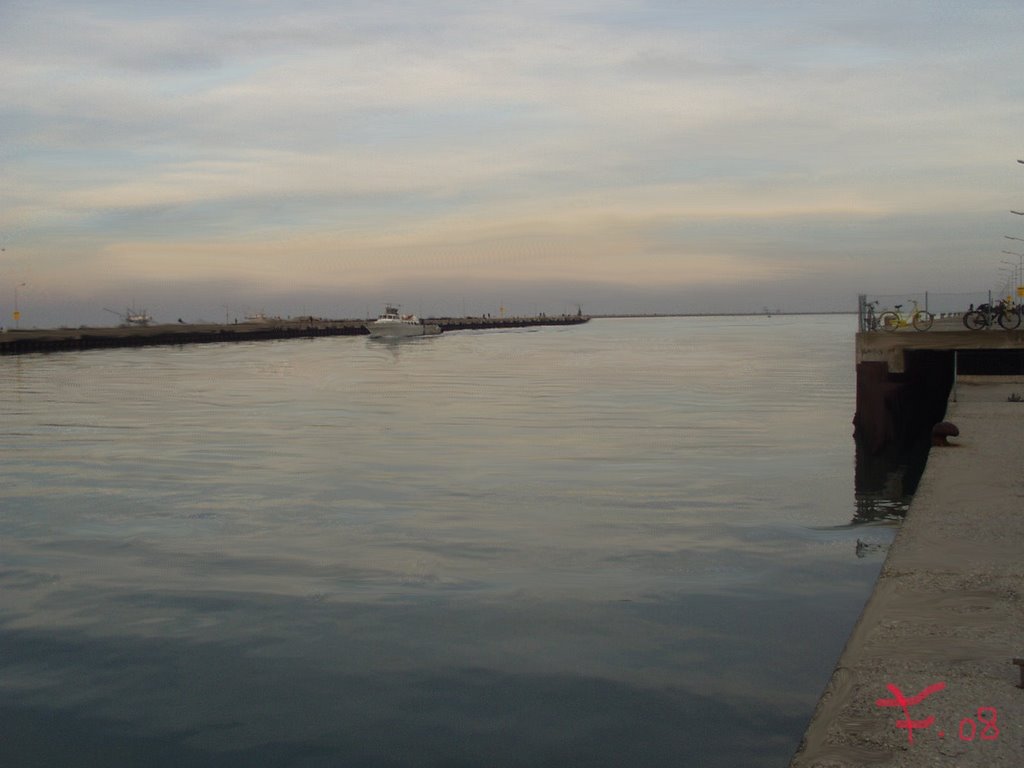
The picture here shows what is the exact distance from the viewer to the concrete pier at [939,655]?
22.5 feet

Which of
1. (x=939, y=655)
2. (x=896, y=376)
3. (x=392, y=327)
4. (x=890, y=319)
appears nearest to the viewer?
(x=939, y=655)

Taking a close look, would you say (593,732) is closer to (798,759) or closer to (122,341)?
(798,759)

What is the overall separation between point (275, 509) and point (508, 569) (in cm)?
650

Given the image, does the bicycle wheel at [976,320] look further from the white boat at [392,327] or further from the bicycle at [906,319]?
the white boat at [392,327]

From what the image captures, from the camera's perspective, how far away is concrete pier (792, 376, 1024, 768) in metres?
6.87

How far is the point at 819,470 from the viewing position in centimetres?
2592

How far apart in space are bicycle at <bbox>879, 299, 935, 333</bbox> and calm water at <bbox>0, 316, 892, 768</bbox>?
5.76 metres

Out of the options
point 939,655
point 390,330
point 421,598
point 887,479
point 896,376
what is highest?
point 390,330

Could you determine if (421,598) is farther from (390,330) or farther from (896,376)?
(390,330)

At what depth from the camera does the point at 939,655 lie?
862cm

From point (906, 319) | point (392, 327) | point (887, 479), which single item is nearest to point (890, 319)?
point (906, 319)

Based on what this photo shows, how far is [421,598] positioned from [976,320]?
92.9 ft

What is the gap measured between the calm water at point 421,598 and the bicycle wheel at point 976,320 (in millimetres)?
8148

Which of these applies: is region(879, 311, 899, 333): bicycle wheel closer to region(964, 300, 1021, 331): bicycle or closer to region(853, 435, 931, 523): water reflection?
region(964, 300, 1021, 331): bicycle
